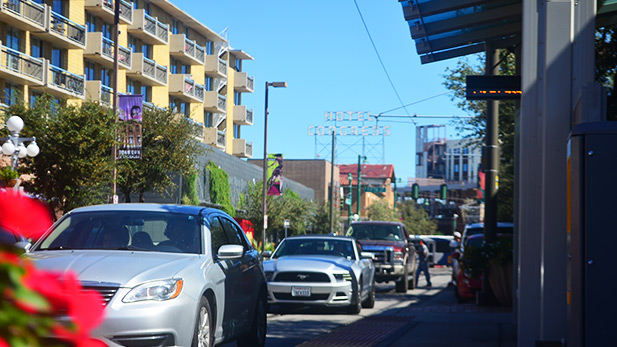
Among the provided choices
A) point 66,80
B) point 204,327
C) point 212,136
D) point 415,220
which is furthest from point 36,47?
point 415,220

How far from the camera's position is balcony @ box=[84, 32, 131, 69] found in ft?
157

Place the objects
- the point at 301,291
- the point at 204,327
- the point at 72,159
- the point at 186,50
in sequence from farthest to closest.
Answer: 1. the point at 186,50
2. the point at 72,159
3. the point at 301,291
4. the point at 204,327

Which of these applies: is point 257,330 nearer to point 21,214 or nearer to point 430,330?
point 430,330

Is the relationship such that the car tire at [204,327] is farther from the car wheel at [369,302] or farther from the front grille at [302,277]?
the car wheel at [369,302]

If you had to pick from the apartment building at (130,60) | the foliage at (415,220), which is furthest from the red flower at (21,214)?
the foliage at (415,220)

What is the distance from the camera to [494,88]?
12.1 metres

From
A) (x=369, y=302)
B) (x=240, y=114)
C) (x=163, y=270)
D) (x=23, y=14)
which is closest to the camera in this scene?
(x=163, y=270)

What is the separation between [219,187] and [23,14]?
14.3m

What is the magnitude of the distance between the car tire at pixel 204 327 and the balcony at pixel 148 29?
1824 inches

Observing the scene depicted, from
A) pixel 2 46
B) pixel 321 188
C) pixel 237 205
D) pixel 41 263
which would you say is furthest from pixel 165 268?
pixel 321 188

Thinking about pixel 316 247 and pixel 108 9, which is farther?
pixel 108 9

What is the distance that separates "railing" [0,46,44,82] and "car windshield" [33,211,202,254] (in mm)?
33035

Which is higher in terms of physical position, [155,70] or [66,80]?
[155,70]

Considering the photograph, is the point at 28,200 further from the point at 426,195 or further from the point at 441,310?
the point at 426,195
